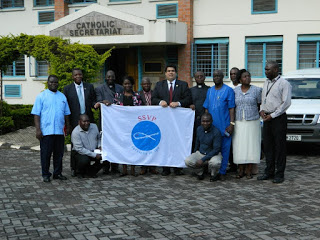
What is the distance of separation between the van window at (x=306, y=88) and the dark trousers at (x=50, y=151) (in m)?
6.37

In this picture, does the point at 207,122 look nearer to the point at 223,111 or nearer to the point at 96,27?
the point at 223,111

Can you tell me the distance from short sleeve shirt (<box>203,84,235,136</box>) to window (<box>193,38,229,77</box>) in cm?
1149

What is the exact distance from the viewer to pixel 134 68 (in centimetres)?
2342

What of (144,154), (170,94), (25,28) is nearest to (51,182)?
(144,154)

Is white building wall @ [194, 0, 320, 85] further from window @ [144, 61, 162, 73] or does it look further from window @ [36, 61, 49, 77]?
window @ [36, 61, 49, 77]

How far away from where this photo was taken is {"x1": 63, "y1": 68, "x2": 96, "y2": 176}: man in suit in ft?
33.1

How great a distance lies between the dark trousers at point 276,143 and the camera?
29.9 feet

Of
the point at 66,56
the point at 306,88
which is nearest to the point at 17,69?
the point at 66,56

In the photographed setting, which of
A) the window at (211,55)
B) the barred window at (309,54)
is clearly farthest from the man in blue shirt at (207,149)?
the window at (211,55)

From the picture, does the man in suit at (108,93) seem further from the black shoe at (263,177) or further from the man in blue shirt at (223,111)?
the black shoe at (263,177)

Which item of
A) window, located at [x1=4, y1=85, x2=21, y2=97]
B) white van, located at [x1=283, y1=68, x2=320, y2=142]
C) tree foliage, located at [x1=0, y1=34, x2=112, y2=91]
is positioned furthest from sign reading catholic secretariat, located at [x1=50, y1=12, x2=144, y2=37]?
white van, located at [x1=283, y1=68, x2=320, y2=142]

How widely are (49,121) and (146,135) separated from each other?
191 centimetres

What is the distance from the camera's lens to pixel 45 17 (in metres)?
24.8

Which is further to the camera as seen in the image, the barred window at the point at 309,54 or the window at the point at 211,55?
the window at the point at 211,55
